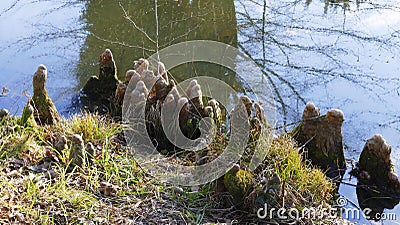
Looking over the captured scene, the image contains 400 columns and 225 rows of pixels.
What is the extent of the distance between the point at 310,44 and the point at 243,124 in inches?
144

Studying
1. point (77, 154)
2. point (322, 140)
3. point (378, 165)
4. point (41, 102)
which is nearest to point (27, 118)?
point (41, 102)

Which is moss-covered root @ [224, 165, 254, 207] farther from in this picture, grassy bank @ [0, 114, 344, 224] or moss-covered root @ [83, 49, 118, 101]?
moss-covered root @ [83, 49, 118, 101]

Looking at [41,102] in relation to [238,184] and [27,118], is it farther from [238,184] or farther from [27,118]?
[238,184]

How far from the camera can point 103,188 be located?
329 cm

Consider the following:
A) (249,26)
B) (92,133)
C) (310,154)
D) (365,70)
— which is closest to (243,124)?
(310,154)

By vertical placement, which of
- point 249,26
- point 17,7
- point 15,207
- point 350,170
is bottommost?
point 350,170

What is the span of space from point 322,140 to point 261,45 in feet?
10.2

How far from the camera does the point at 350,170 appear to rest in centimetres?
445

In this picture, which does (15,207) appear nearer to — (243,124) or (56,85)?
(243,124)

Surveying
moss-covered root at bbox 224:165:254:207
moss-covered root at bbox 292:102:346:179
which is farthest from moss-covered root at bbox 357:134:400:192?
moss-covered root at bbox 224:165:254:207

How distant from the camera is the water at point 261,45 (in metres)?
5.64

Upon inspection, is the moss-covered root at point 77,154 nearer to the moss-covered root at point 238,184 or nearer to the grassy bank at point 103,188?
the grassy bank at point 103,188

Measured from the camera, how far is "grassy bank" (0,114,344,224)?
296 centimetres

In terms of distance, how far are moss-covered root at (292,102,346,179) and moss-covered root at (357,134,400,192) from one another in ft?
0.73
